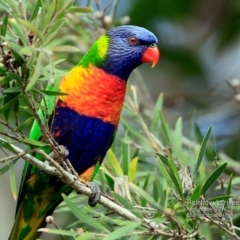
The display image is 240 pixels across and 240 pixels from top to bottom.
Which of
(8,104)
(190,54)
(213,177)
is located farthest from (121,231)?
(190,54)

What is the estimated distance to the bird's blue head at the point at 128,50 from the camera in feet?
6.45

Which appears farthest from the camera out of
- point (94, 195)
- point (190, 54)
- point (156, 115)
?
point (190, 54)

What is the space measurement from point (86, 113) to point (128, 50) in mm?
290

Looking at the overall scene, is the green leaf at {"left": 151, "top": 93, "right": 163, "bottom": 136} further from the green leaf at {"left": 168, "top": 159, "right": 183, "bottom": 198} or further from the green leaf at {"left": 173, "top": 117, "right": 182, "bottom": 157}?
the green leaf at {"left": 168, "top": 159, "right": 183, "bottom": 198}

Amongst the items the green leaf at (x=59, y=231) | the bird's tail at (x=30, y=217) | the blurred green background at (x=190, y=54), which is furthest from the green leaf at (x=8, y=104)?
the blurred green background at (x=190, y=54)

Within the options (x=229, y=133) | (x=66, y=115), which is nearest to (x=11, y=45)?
(x=66, y=115)

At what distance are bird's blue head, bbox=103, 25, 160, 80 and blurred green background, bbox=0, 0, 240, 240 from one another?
3.22ft

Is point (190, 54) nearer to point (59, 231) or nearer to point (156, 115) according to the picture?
point (156, 115)

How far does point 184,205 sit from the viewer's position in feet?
4.35

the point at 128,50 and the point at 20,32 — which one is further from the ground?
the point at 20,32

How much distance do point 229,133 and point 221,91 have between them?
0.53 metres

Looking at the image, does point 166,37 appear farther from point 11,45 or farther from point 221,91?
point 11,45

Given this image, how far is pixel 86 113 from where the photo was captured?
1.85 meters

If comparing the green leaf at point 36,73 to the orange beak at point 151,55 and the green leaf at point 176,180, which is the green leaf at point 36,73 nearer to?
the green leaf at point 176,180
